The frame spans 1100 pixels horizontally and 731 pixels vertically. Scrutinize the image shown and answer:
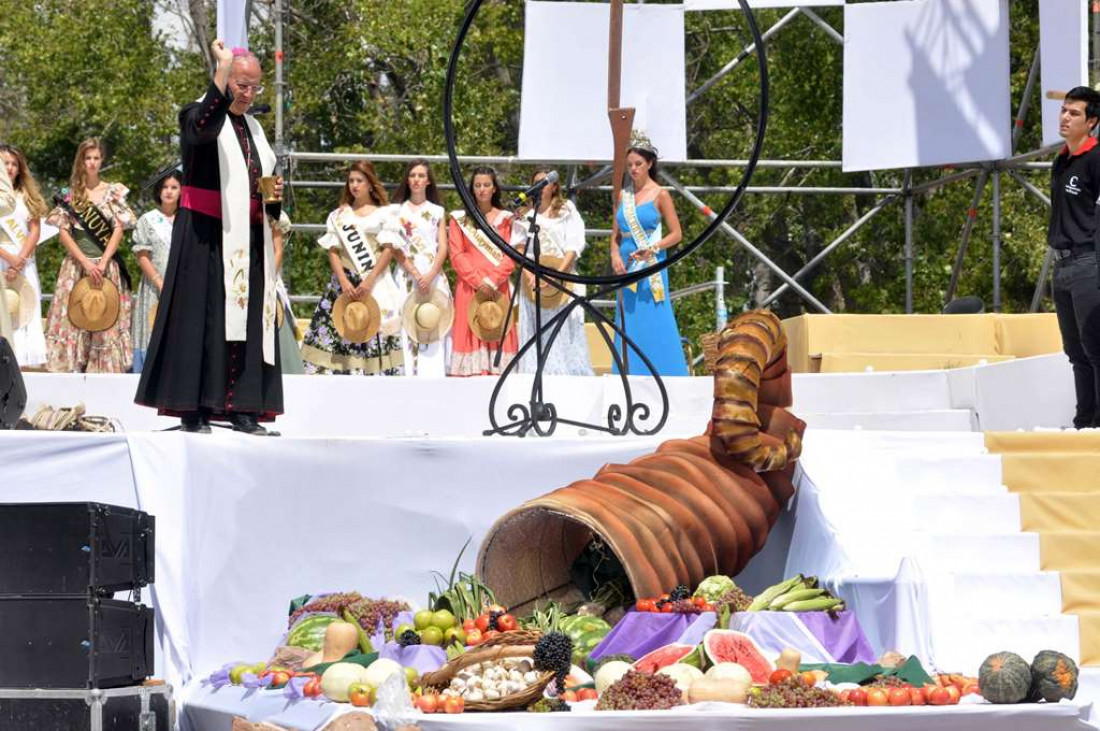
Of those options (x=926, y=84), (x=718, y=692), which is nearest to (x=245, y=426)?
(x=718, y=692)

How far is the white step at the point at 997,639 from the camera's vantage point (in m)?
6.41

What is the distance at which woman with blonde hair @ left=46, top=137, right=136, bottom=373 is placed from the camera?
32.8ft

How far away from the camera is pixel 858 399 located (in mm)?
9203

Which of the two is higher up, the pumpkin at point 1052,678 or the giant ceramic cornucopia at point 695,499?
the giant ceramic cornucopia at point 695,499

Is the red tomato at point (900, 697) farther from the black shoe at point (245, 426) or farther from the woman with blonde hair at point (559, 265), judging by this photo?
the woman with blonde hair at point (559, 265)

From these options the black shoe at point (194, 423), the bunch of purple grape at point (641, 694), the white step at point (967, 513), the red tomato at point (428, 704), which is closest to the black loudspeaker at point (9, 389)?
the black shoe at point (194, 423)

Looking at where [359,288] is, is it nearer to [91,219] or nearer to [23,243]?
[91,219]

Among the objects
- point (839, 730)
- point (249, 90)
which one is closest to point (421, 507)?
point (249, 90)

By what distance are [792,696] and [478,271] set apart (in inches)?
207

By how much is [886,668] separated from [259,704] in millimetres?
1852

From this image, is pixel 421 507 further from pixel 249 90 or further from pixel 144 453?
pixel 249 90

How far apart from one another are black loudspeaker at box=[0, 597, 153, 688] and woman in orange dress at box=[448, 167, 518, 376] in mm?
4833

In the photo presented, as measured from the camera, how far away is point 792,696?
5.44 metres

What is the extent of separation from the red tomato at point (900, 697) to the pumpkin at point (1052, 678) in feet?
1.15
